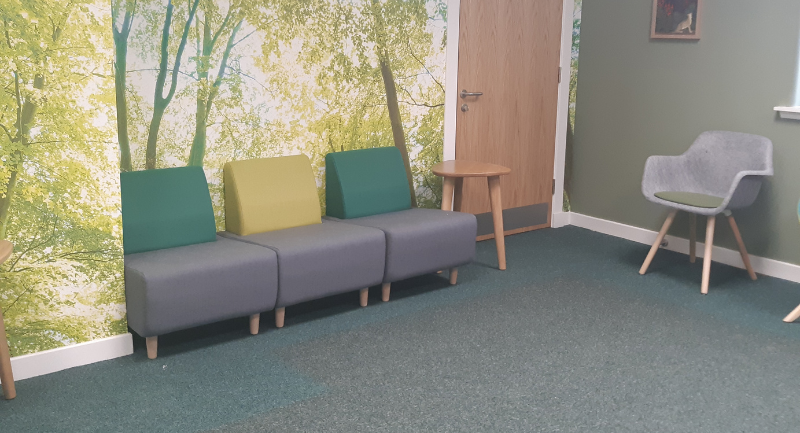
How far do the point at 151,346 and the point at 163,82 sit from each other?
1.32 meters

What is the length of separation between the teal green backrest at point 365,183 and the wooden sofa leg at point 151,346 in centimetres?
135

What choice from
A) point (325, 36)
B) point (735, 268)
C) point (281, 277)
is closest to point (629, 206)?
point (735, 268)

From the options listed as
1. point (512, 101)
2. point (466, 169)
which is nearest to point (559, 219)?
point (512, 101)

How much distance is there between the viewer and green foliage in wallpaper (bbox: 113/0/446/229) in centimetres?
371

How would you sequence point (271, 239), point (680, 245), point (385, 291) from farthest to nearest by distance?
point (680, 245), point (385, 291), point (271, 239)

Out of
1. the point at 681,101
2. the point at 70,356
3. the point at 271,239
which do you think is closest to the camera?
the point at 70,356

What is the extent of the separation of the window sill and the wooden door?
1.59 meters

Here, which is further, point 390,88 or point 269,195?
point 390,88

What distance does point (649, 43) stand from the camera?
511 cm

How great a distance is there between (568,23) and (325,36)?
2052 millimetres

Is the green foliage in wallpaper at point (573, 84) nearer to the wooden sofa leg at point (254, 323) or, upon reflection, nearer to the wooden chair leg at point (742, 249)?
the wooden chair leg at point (742, 249)

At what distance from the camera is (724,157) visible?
459 centimetres

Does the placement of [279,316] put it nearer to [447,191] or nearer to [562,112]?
[447,191]

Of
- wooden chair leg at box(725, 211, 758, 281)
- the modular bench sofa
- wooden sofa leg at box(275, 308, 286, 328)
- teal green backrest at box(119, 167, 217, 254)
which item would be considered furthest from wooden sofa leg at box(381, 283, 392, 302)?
wooden chair leg at box(725, 211, 758, 281)
